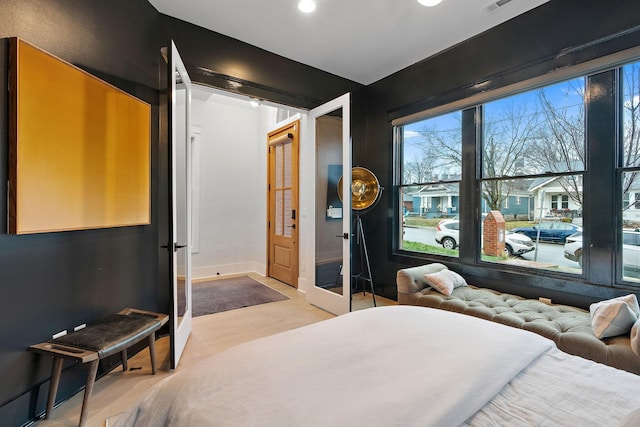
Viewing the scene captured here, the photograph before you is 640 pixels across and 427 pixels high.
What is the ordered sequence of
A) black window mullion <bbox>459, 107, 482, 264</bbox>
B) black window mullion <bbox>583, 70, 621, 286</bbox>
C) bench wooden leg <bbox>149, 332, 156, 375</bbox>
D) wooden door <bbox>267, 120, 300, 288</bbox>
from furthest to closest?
wooden door <bbox>267, 120, 300, 288</bbox> < black window mullion <bbox>459, 107, 482, 264</bbox> < black window mullion <bbox>583, 70, 621, 286</bbox> < bench wooden leg <bbox>149, 332, 156, 375</bbox>

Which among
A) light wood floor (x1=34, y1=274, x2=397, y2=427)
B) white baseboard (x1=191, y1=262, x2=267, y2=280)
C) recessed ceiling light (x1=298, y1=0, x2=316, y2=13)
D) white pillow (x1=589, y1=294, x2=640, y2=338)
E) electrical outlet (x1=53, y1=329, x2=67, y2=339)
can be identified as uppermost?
recessed ceiling light (x1=298, y1=0, x2=316, y2=13)

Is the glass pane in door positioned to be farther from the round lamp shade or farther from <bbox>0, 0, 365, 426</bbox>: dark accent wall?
<bbox>0, 0, 365, 426</bbox>: dark accent wall

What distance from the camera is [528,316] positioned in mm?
2164

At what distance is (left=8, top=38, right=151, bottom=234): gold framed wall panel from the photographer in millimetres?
1529

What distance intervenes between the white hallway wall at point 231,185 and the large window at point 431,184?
8.36 ft

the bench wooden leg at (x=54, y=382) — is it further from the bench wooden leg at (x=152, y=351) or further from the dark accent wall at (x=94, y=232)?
the bench wooden leg at (x=152, y=351)

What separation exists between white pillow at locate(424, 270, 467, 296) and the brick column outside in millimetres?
416

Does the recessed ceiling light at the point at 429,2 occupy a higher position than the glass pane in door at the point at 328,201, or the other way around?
the recessed ceiling light at the point at 429,2

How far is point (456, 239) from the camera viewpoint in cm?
330

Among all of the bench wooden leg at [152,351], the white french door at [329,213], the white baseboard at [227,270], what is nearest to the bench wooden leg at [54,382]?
the bench wooden leg at [152,351]

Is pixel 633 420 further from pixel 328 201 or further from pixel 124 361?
pixel 328 201

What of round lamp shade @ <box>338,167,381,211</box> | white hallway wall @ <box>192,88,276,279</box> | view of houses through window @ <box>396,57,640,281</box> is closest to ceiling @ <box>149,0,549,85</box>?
view of houses through window @ <box>396,57,640,281</box>

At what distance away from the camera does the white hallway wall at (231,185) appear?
5211mm

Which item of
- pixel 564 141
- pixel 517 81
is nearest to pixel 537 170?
pixel 564 141
